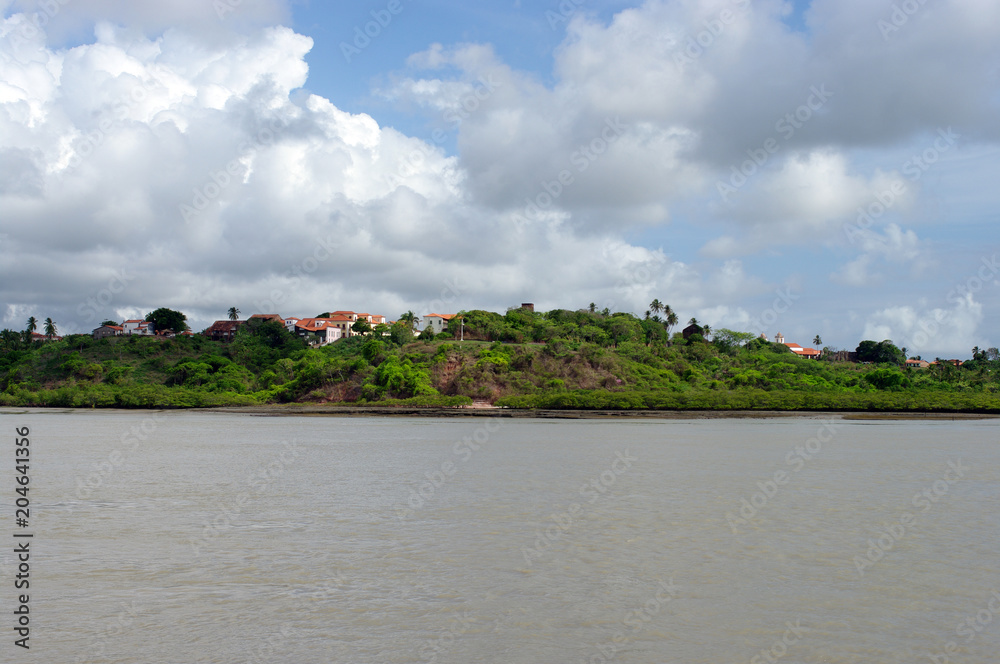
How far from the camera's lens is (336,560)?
11852 mm

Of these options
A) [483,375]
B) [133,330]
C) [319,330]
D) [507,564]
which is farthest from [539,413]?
[133,330]

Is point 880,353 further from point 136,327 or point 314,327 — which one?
point 136,327

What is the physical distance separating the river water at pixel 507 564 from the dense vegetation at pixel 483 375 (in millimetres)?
55882

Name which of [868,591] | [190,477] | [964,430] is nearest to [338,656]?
[868,591]

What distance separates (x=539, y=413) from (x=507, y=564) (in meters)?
60.2

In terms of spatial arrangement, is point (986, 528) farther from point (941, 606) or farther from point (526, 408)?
point (526, 408)

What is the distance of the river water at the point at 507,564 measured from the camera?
319 inches

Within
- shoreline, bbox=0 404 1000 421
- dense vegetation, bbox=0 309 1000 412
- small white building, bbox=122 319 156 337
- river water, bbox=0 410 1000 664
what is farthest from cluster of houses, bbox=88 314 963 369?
river water, bbox=0 410 1000 664

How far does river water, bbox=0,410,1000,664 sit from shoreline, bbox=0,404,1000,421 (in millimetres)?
44783

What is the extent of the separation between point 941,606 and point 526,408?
69251mm

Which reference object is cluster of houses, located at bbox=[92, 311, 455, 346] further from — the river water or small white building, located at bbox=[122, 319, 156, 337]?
the river water

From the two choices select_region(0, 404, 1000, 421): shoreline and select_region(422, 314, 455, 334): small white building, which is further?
select_region(422, 314, 455, 334): small white building

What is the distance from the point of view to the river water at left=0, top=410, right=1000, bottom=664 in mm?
8094

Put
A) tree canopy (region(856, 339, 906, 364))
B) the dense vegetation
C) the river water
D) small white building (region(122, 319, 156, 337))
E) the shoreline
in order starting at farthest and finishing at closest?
small white building (region(122, 319, 156, 337))
tree canopy (region(856, 339, 906, 364))
the dense vegetation
the shoreline
the river water
